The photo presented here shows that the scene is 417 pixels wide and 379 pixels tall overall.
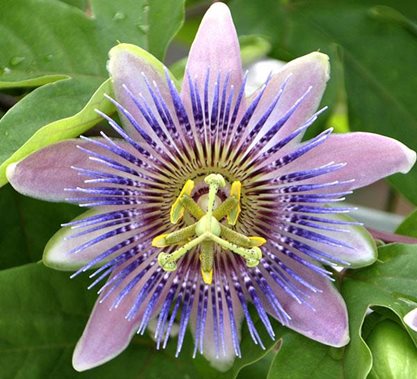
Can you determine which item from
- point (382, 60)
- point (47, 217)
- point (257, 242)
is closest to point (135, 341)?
point (47, 217)

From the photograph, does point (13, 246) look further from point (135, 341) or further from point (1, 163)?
point (1, 163)

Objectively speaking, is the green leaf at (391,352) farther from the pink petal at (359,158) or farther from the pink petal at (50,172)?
the pink petal at (50,172)

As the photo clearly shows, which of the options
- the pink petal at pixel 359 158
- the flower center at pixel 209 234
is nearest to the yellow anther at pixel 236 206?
the flower center at pixel 209 234

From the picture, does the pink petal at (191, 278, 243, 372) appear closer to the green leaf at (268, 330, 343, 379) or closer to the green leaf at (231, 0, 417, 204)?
the green leaf at (268, 330, 343, 379)

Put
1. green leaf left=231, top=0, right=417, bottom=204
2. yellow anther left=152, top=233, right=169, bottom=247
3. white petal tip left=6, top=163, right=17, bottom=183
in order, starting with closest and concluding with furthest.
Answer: white petal tip left=6, top=163, right=17, bottom=183, yellow anther left=152, top=233, right=169, bottom=247, green leaf left=231, top=0, right=417, bottom=204

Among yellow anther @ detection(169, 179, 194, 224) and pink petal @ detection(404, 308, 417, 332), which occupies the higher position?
pink petal @ detection(404, 308, 417, 332)

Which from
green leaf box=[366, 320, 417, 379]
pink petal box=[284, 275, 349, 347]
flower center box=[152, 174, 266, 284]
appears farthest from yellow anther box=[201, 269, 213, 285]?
green leaf box=[366, 320, 417, 379]
